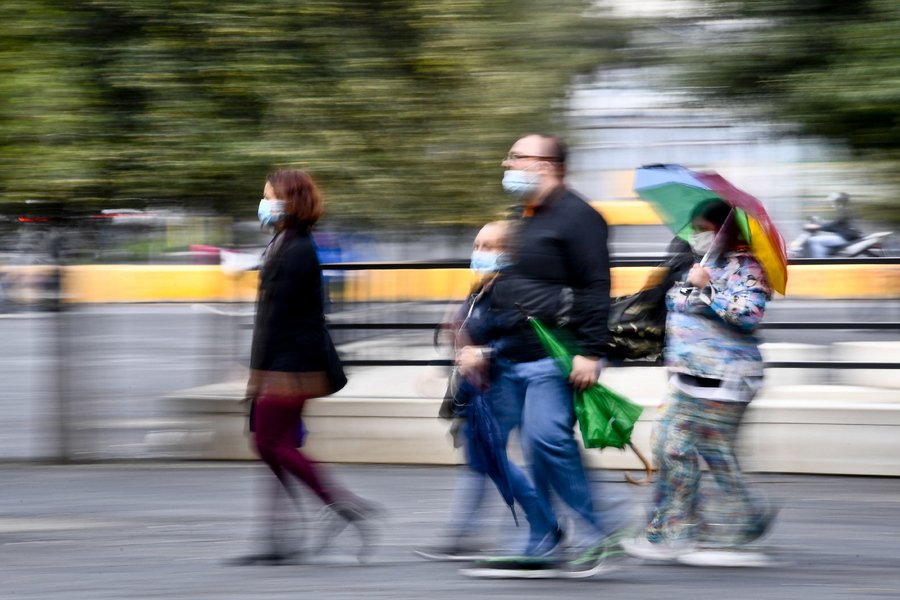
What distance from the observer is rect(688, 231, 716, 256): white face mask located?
→ 5703mm

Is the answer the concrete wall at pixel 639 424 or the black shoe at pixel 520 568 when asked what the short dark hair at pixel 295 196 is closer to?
the black shoe at pixel 520 568

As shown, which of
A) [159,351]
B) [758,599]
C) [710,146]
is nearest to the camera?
[758,599]

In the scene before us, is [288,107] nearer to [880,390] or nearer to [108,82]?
[108,82]

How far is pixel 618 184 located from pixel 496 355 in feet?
12.6

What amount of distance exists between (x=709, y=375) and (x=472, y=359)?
941 millimetres

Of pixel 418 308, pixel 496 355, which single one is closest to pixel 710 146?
pixel 418 308

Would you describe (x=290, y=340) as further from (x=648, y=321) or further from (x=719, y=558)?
(x=719, y=558)

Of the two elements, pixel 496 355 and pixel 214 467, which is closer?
pixel 496 355

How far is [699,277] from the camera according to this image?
5586 mm

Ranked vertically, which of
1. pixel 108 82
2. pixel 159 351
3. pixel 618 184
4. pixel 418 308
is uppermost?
pixel 108 82

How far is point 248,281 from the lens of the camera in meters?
9.41

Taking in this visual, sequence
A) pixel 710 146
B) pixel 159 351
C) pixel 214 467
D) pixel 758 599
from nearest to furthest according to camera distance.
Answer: pixel 758 599
pixel 710 146
pixel 214 467
pixel 159 351

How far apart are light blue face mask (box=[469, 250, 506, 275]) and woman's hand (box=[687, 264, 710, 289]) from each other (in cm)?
79

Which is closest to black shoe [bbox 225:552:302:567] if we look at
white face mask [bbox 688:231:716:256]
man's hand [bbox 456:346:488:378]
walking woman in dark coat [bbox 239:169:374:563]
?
walking woman in dark coat [bbox 239:169:374:563]
